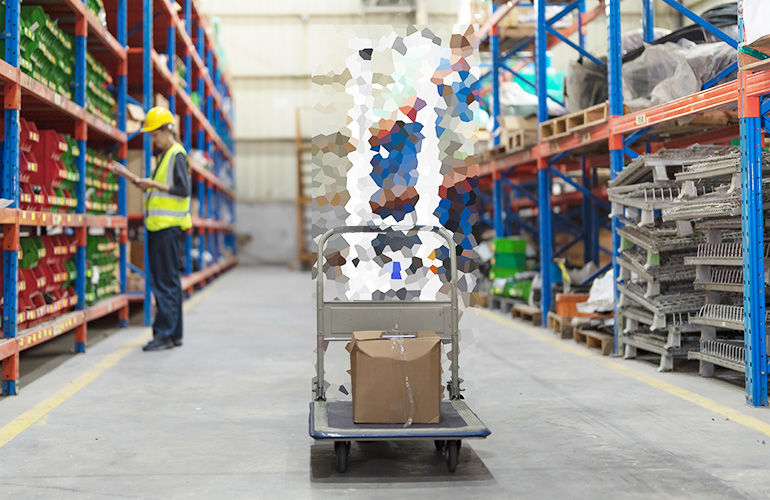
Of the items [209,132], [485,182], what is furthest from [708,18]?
[209,132]

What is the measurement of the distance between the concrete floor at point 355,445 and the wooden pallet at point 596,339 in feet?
0.39

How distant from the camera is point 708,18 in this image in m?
6.53

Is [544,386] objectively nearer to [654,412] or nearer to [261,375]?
[654,412]

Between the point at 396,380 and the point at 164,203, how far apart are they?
3.95m

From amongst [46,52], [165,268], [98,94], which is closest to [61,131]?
[98,94]

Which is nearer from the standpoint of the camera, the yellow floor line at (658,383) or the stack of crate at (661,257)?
the yellow floor line at (658,383)

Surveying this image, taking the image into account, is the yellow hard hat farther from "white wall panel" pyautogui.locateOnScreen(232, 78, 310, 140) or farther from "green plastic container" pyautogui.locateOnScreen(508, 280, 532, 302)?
"white wall panel" pyautogui.locateOnScreen(232, 78, 310, 140)

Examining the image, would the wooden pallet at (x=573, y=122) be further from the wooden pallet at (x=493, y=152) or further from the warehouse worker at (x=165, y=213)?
the warehouse worker at (x=165, y=213)

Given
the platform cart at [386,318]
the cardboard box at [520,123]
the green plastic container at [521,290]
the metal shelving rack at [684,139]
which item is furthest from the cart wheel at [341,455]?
the cardboard box at [520,123]

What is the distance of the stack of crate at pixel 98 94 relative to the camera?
6719mm

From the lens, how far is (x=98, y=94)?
7.07 meters

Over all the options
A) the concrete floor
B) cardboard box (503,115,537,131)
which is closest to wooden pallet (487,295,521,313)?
cardboard box (503,115,537,131)

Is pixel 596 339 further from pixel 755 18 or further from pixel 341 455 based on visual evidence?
pixel 341 455

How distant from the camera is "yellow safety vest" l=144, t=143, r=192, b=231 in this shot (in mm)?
6332
